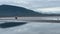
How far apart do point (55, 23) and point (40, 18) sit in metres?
0.22

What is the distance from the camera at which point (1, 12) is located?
3227 millimetres

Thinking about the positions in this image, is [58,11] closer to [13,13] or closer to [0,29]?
[13,13]

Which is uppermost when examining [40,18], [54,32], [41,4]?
[41,4]

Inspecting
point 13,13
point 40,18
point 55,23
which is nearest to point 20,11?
point 13,13

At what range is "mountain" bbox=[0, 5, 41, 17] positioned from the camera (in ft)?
10.5

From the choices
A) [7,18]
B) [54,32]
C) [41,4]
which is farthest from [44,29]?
[7,18]

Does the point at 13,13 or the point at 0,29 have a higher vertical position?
the point at 13,13

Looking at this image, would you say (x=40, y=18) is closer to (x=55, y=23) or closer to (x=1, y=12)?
(x=55, y=23)

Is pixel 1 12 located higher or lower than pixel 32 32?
→ higher

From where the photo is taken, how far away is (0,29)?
3.28 meters

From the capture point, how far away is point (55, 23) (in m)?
3.18

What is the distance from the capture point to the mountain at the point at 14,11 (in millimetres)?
3191

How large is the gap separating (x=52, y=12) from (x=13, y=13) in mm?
550

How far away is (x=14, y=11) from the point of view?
3.20 metres
